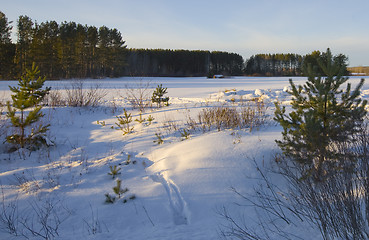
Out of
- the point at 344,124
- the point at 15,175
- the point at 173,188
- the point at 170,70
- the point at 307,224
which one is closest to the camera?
the point at 307,224

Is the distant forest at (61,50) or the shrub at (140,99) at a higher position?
the distant forest at (61,50)

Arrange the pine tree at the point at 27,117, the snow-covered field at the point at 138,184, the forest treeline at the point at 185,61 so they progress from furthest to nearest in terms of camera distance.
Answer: the forest treeline at the point at 185,61 < the pine tree at the point at 27,117 < the snow-covered field at the point at 138,184

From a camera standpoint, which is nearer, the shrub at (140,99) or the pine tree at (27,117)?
the pine tree at (27,117)

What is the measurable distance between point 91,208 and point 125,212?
477mm

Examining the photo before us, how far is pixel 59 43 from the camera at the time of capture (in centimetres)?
3425

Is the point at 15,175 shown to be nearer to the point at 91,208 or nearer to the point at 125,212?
the point at 91,208

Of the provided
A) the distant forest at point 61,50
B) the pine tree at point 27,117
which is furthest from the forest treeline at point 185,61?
the pine tree at point 27,117

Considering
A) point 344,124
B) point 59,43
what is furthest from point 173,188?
point 59,43

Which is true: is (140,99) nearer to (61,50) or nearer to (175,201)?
(175,201)

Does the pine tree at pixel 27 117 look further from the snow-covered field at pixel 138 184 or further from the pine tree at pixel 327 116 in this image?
the pine tree at pixel 327 116

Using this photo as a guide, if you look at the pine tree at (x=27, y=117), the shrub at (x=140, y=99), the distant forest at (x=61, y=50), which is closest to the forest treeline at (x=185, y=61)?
the distant forest at (x=61, y=50)

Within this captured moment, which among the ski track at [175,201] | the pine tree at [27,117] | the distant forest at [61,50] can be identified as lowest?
Result: the ski track at [175,201]

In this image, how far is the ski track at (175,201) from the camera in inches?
111

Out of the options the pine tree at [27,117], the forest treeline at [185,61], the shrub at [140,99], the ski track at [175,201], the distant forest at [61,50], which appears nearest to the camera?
the ski track at [175,201]
